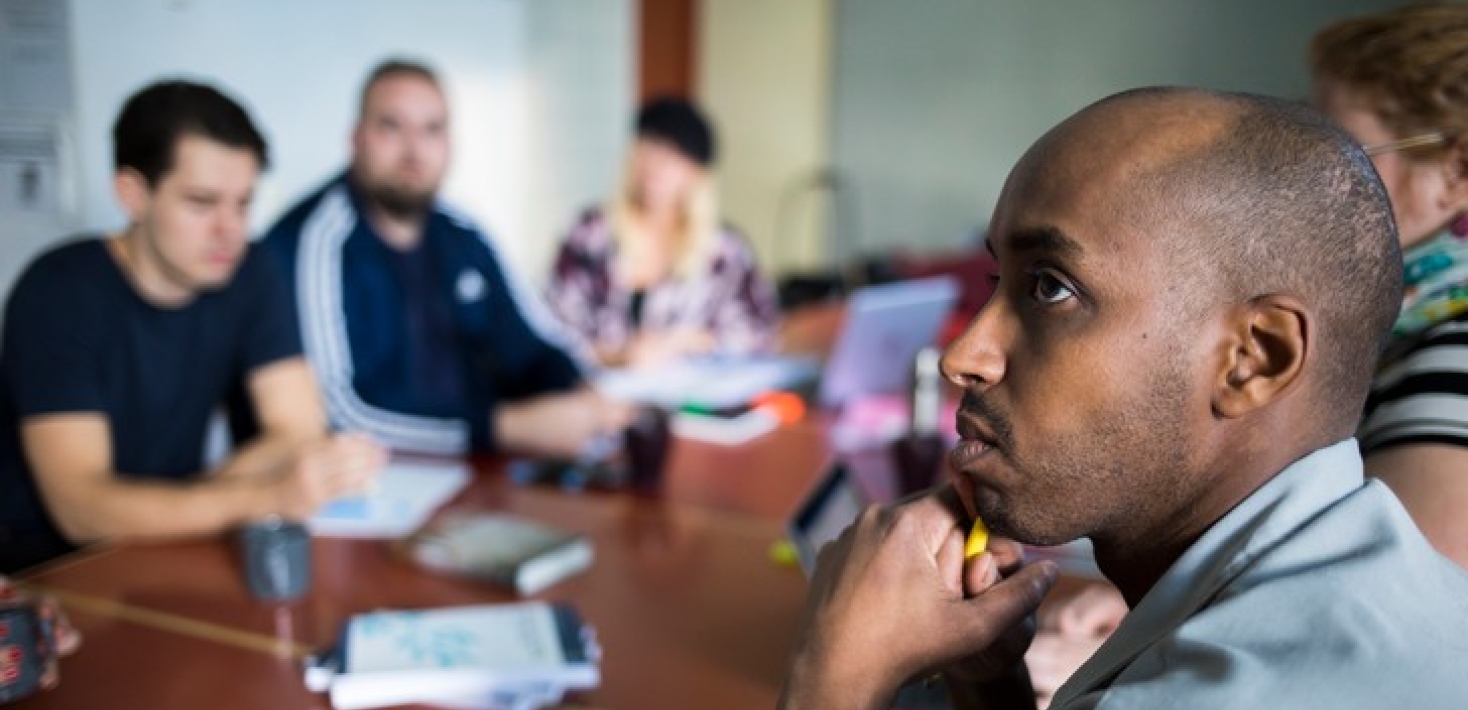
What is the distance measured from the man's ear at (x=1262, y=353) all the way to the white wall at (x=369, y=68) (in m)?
2.01

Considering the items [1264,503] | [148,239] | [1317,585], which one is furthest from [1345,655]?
[148,239]

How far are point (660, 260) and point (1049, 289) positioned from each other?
2.99 m

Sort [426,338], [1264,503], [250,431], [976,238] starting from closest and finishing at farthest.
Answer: [1264,503] < [250,431] < [426,338] < [976,238]

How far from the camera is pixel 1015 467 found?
84cm

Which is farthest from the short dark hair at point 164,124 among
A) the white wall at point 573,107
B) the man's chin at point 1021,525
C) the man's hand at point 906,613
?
the white wall at point 573,107

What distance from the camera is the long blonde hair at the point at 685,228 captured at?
146 inches

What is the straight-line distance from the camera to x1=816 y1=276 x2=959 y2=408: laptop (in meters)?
2.49

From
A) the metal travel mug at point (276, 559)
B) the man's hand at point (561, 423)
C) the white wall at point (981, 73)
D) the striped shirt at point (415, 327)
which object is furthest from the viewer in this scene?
the white wall at point (981, 73)

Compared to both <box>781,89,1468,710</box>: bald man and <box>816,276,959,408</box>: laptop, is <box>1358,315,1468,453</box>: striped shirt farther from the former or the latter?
<box>816,276,959,408</box>: laptop

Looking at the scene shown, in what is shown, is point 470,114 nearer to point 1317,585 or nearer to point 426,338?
point 426,338

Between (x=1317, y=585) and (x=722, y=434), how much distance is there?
1.73 metres

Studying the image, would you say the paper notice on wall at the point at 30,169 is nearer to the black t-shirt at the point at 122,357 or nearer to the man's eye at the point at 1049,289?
the black t-shirt at the point at 122,357

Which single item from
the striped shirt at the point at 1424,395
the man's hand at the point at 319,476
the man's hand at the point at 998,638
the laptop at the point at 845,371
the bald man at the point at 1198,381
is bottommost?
the laptop at the point at 845,371

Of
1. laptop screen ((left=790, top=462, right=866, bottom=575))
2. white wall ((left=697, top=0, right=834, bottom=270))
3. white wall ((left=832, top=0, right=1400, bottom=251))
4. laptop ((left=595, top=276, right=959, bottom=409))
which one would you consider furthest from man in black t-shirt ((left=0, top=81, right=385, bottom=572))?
white wall ((left=697, top=0, right=834, bottom=270))
